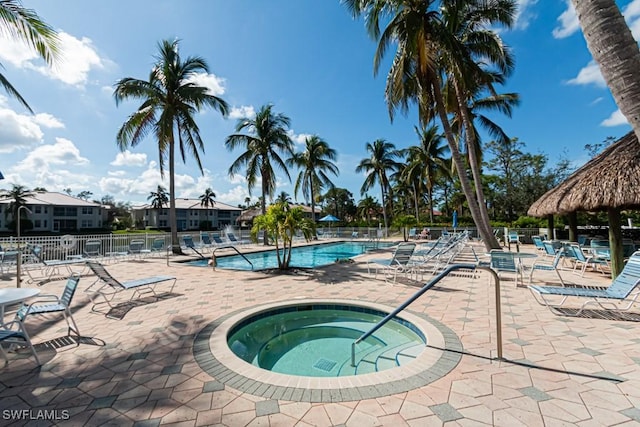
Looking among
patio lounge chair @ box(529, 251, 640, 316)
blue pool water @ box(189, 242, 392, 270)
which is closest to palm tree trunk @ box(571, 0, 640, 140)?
patio lounge chair @ box(529, 251, 640, 316)

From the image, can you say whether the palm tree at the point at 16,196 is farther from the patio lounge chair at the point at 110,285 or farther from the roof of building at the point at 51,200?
the patio lounge chair at the point at 110,285

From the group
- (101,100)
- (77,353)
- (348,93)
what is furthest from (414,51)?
(101,100)

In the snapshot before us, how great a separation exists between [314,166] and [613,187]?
21.5m

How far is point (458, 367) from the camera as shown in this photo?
3.18 meters

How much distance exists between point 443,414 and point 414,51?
1119 cm

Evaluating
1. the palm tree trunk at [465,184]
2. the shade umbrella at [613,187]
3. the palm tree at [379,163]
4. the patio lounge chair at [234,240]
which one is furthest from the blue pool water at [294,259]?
the palm tree at [379,163]

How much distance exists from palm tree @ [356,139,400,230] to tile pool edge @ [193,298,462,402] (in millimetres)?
26047

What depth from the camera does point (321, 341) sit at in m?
4.77

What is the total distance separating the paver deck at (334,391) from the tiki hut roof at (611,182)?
190 inches

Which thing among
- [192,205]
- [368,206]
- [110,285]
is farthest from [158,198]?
[110,285]

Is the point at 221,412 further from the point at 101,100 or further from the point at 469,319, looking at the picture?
the point at 101,100

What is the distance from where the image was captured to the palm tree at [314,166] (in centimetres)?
2661

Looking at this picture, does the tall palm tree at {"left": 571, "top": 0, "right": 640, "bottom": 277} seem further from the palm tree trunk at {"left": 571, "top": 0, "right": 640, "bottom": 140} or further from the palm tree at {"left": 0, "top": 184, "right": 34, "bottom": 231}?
the palm tree at {"left": 0, "top": 184, "right": 34, "bottom": 231}

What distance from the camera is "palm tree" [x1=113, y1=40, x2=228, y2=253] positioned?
14734 millimetres
